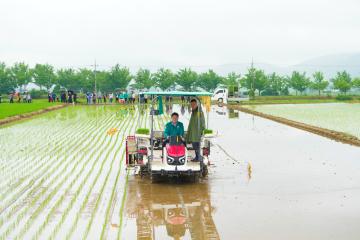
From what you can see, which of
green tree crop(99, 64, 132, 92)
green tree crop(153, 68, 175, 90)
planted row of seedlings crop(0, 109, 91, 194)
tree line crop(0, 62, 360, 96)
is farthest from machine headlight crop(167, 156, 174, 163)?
green tree crop(153, 68, 175, 90)

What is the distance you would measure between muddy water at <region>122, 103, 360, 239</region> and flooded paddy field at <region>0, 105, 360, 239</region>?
15mm

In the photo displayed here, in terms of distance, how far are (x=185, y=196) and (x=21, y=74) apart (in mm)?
64623

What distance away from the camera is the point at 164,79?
7600 centimetres

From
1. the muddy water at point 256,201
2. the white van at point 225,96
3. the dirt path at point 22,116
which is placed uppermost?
the white van at point 225,96

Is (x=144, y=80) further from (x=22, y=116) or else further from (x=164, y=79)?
(x=22, y=116)

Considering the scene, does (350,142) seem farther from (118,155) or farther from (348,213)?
(348,213)

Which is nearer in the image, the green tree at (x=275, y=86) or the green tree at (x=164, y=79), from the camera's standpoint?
the green tree at (x=164, y=79)

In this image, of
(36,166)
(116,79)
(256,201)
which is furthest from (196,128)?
(116,79)

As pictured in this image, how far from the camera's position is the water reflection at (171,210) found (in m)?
7.38

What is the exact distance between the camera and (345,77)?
3319 inches

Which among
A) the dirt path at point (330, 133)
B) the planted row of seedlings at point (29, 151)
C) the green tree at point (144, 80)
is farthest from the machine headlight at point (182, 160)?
the green tree at point (144, 80)

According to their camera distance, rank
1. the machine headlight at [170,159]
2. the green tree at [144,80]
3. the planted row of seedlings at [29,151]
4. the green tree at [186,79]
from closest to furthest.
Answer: the machine headlight at [170,159]
the planted row of seedlings at [29,151]
the green tree at [186,79]
the green tree at [144,80]

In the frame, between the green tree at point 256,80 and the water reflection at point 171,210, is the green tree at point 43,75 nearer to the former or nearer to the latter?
the green tree at point 256,80

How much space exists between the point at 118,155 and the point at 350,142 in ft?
26.6
